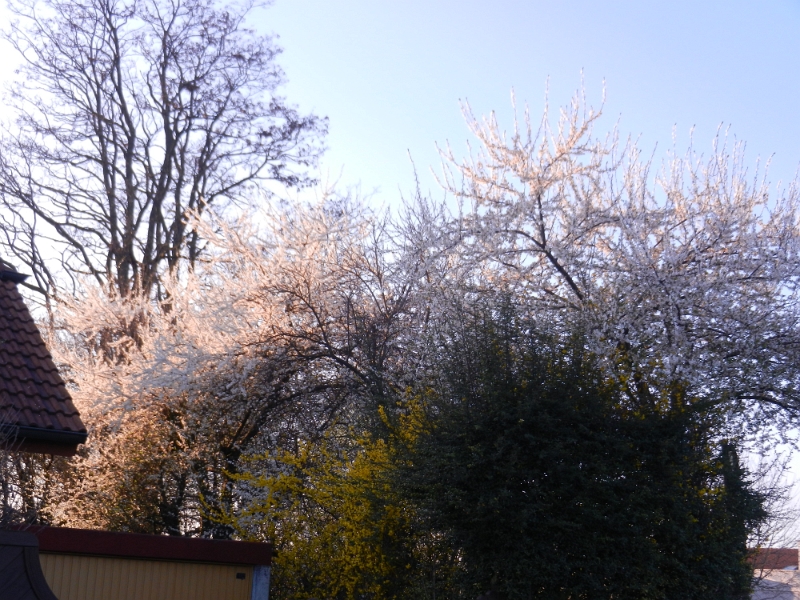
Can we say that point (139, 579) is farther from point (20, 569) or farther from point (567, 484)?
point (567, 484)

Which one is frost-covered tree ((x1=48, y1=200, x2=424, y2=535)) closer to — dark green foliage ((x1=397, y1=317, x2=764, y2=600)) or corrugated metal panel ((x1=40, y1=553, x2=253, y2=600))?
corrugated metal panel ((x1=40, y1=553, x2=253, y2=600))

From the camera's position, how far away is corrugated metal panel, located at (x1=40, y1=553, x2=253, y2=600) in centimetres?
866

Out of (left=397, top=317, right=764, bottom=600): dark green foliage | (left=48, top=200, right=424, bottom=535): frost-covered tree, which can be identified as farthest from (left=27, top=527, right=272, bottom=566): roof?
(left=48, top=200, right=424, bottom=535): frost-covered tree

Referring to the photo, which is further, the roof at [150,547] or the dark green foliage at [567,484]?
the roof at [150,547]

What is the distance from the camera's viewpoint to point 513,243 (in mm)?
11828

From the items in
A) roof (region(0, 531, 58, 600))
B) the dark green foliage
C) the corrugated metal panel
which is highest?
the dark green foliage

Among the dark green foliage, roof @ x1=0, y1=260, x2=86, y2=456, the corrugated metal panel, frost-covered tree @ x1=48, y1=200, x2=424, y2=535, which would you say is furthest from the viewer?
frost-covered tree @ x1=48, y1=200, x2=424, y2=535

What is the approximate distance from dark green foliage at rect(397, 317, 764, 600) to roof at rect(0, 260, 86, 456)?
11.7ft

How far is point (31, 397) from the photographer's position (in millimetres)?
6738

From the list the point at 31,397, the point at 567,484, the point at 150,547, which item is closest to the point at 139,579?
the point at 150,547

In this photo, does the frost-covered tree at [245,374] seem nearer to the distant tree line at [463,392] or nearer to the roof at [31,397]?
the distant tree line at [463,392]

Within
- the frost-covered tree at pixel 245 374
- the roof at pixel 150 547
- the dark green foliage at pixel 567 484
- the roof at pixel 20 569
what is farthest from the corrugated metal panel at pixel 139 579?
the roof at pixel 20 569

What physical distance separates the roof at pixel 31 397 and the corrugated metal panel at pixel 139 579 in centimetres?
244

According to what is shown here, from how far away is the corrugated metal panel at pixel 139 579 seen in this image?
341 inches
